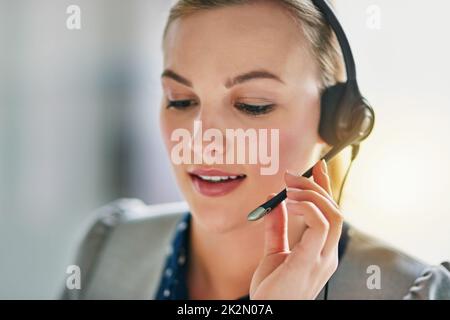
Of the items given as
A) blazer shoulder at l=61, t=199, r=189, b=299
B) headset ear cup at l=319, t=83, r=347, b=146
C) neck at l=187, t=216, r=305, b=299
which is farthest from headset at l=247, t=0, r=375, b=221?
blazer shoulder at l=61, t=199, r=189, b=299

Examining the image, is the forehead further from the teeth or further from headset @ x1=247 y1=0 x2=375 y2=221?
the teeth

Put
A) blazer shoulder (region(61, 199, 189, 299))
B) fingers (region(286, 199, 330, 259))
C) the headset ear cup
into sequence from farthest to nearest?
blazer shoulder (region(61, 199, 189, 299)) < the headset ear cup < fingers (region(286, 199, 330, 259))

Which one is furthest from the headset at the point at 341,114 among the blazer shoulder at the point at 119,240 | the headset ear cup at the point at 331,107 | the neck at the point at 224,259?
the blazer shoulder at the point at 119,240

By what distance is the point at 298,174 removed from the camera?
0.89 meters

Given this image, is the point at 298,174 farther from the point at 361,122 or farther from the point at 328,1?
the point at 328,1

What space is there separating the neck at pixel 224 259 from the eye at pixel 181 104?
21 centimetres

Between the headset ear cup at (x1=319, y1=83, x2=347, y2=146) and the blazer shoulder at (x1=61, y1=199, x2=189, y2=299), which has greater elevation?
the headset ear cup at (x1=319, y1=83, x2=347, y2=146)

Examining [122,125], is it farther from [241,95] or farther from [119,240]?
[241,95]

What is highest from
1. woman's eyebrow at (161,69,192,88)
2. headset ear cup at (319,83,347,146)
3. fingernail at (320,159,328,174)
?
woman's eyebrow at (161,69,192,88)

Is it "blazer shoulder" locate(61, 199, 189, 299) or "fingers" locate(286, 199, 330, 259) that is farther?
"blazer shoulder" locate(61, 199, 189, 299)

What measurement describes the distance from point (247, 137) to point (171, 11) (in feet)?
0.75

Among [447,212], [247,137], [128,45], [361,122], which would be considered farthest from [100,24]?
[447,212]

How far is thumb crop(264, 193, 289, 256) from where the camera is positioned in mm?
837

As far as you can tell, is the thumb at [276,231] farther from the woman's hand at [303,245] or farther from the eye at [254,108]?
the eye at [254,108]
